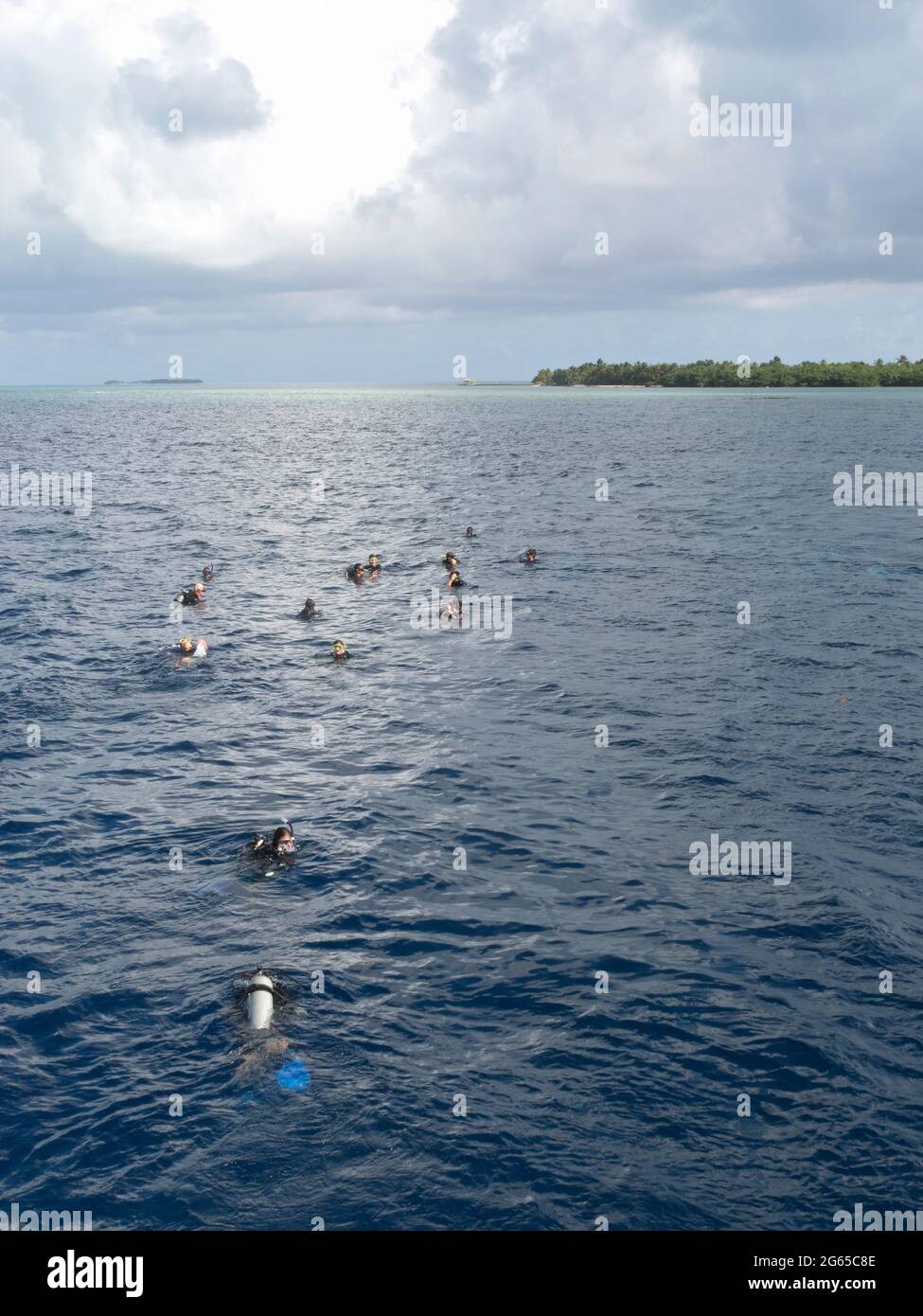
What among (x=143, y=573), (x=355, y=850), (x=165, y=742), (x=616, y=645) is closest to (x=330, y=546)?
(x=143, y=573)

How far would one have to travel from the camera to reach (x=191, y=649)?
35281mm

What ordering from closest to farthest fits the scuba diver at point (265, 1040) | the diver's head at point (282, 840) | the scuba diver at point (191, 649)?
the scuba diver at point (265, 1040)
the diver's head at point (282, 840)
the scuba diver at point (191, 649)

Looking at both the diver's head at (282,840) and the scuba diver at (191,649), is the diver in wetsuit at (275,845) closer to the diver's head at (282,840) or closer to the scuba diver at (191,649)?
the diver's head at (282,840)

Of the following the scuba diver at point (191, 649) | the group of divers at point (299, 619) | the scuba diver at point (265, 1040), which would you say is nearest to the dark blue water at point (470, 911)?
the scuba diver at point (265, 1040)

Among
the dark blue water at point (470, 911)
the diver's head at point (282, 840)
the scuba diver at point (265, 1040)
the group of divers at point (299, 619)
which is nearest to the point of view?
the dark blue water at point (470, 911)

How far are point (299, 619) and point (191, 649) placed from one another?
7176 mm

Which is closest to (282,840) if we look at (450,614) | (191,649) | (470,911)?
(470,911)

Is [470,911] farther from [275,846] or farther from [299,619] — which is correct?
[299,619]

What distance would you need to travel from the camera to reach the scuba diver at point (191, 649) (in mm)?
35000

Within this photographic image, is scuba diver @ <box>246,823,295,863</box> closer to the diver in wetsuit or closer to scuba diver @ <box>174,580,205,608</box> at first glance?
the diver in wetsuit

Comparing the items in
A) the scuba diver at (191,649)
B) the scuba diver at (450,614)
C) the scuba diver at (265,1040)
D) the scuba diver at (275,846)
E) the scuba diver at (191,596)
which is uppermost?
the scuba diver at (191,596)

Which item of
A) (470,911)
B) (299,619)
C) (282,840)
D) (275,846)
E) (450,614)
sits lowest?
(470,911)

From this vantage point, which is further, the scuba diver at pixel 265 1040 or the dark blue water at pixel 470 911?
the scuba diver at pixel 265 1040
